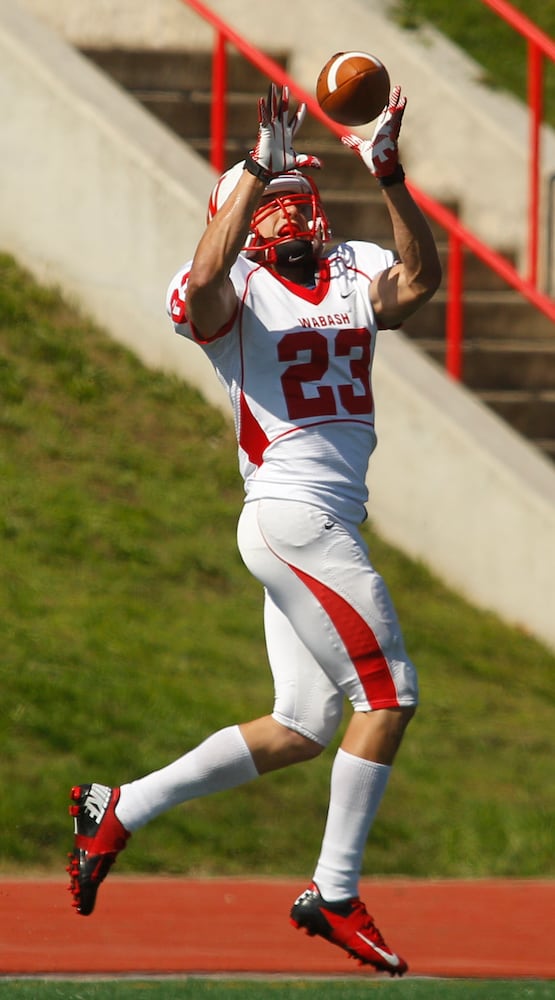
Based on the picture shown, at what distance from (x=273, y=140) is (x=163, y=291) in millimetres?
5188

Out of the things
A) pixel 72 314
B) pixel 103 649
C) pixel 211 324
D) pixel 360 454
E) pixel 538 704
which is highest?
pixel 211 324

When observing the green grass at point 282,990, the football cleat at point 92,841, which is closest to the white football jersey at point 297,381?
the football cleat at point 92,841

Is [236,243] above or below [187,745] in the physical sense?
above

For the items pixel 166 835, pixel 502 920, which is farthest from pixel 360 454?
pixel 166 835

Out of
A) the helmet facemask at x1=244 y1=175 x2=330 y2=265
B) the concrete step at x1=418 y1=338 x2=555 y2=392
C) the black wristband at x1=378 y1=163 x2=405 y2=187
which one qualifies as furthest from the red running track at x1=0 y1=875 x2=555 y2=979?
the concrete step at x1=418 y1=338 x2=555 y2=392

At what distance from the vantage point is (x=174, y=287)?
5.11 m

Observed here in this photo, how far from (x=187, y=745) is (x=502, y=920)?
5.89 ft

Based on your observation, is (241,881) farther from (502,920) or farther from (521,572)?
(521,572)

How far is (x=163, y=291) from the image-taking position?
393 inches

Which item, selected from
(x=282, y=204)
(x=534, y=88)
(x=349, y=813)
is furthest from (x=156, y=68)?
(x=349, y=813)

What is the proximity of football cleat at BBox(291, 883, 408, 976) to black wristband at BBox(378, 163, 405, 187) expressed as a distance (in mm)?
2042

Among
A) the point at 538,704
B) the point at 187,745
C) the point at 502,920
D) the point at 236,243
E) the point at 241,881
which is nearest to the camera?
the point at 236,243

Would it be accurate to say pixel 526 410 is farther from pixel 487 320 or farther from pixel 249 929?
pixel 249 929

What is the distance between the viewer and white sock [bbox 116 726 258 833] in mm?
5223
